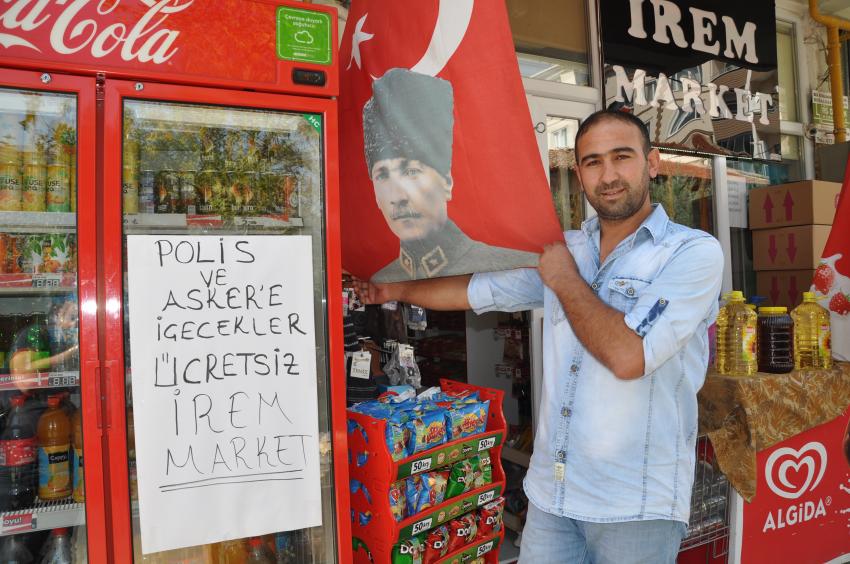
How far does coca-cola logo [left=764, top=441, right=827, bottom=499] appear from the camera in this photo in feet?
8.56

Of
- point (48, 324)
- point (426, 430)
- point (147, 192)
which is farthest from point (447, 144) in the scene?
point (48, 324)

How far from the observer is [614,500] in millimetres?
1520

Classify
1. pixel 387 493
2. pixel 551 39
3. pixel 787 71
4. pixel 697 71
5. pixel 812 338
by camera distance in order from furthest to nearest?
pixel 787 71 < pixel 697 71 < pixel 551 39 < pixel 812 338 < pixel 387 493

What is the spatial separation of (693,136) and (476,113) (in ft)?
11.0

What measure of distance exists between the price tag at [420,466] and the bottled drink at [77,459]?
112 centimetres

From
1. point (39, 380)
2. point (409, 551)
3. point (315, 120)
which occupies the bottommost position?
point (409, 551)

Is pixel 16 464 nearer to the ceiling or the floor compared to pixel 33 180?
nearer to the floor

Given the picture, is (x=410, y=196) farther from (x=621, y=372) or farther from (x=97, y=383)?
(x=97, y=383)

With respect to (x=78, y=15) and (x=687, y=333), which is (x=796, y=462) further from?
(x=78, y=15)

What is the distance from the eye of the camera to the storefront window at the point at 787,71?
5.37 meters

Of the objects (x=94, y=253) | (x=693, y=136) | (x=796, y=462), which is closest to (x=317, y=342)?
(x=94, y=253)

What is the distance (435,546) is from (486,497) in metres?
0.31

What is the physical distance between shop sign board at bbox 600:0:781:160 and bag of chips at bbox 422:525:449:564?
3.01 meters

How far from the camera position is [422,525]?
237 centimetres
